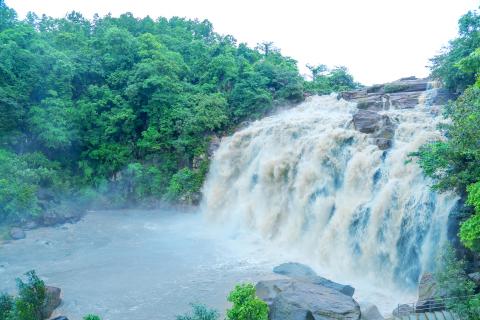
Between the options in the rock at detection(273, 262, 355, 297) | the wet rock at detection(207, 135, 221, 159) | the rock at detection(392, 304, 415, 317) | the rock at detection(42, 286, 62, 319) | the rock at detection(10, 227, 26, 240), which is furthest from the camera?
the wet rock at detection(207, 135, 221, 159)

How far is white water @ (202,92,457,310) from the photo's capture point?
1340 centimetres

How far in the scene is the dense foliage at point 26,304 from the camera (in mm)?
10688

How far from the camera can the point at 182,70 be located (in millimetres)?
30766

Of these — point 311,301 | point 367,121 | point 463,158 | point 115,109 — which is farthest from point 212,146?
point 463,158

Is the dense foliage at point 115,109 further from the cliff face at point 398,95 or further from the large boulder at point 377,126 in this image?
the large boulder at point 377,126

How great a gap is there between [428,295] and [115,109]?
74.8 ft

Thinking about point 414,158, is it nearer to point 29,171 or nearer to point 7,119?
point 29,171

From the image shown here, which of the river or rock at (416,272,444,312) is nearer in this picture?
rock at (416,272,444,312)

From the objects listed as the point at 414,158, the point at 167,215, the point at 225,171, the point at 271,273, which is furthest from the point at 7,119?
the point at 414,158

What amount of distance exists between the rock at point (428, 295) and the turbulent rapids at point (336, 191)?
1.62 m

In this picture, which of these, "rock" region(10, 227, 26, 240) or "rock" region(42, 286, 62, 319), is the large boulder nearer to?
"rock" region(42, 286, 62, 319)

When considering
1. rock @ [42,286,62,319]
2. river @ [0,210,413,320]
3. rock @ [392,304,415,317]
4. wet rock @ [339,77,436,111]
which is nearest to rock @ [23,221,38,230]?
river @ [0,210,413,320]

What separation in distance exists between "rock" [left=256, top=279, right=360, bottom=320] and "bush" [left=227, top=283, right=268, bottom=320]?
3.35 feet

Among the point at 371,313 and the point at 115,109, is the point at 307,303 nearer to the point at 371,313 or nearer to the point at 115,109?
the point at 371,313
